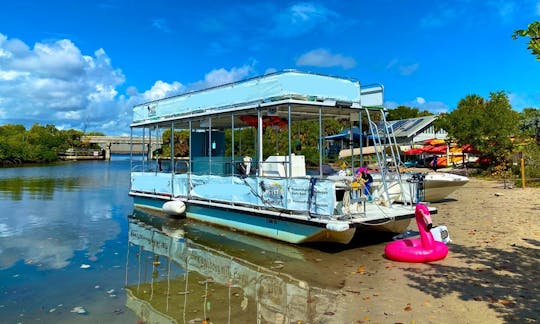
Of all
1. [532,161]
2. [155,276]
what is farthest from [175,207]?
[532,161]

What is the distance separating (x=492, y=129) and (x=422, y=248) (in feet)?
84.9

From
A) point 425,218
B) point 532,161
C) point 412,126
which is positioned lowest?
point 425,218

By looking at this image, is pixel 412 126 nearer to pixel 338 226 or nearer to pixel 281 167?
pixel 281 167

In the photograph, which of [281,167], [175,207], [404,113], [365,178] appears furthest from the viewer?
[404,113]

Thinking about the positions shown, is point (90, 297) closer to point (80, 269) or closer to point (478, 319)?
point (80, 269)

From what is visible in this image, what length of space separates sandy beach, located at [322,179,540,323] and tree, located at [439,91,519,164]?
19.5 metres

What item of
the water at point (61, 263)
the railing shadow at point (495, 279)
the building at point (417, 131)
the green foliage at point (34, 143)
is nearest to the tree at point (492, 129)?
the building at point (417, 131)

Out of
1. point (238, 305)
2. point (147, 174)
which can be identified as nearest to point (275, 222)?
point (238, 305)

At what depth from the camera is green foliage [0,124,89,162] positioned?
271 feet

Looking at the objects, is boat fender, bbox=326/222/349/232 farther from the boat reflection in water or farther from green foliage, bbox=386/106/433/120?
green foliage, bbox=386/106/433/120

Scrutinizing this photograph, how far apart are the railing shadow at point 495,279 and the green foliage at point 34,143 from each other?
292 ft

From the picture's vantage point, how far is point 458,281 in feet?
24.1

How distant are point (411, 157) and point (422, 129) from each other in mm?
4137

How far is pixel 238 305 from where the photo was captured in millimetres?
6781
